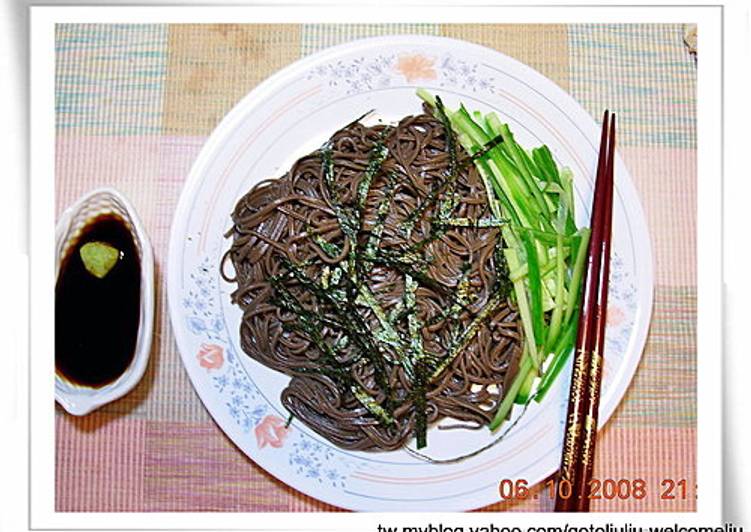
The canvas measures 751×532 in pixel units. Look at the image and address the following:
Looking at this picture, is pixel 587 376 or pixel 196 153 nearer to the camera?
pixel 587 376

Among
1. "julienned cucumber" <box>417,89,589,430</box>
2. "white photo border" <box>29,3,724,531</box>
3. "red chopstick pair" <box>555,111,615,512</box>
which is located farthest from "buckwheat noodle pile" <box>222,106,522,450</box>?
"white photo border" <box>29,3,724,531</box>

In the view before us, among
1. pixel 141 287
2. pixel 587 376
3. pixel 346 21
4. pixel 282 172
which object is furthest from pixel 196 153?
pixel 587 376

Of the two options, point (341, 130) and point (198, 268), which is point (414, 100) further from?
point (198, 268)

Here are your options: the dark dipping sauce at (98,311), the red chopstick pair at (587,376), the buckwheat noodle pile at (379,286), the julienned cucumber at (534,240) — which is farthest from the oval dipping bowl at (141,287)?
the red chopstick pair at (587,376)

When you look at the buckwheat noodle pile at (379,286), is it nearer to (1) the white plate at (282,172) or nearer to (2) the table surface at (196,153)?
(1) the white plate at (282,172)

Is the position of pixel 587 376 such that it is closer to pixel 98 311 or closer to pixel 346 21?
pixel 346 21

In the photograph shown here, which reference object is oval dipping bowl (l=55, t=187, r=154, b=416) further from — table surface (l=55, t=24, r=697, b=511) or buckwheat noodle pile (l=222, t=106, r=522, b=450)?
buckwheat noodle pile (l=222, t=106, r=522, b=450)
